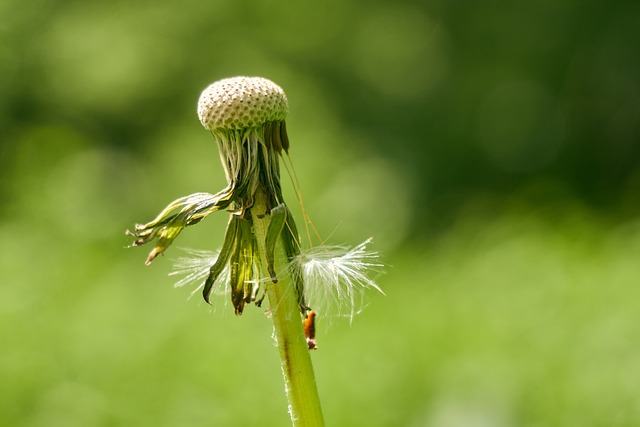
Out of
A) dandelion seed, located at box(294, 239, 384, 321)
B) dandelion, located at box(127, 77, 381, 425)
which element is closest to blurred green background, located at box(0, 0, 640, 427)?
dandelion seed, located at box(294, 239, 384, 321)

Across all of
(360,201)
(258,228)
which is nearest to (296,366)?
(258,228)

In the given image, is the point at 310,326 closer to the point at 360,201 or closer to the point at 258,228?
the point at 258,228

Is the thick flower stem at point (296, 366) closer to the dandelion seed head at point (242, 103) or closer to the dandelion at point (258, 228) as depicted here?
the dandelion at point (258, 228)

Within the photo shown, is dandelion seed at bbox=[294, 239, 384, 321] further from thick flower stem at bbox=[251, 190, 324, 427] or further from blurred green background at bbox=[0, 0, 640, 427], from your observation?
blurred green background at bbox=[0, 0, 640, 427]

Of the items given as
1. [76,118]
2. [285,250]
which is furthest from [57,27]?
[285,250]

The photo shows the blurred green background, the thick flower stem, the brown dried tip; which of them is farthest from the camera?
the blurred green background

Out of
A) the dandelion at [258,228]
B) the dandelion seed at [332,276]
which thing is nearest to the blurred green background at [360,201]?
the dandelion seed at [332,276]

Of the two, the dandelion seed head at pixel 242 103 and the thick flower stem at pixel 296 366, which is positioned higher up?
the dandelion seed head at pixel 242 103
